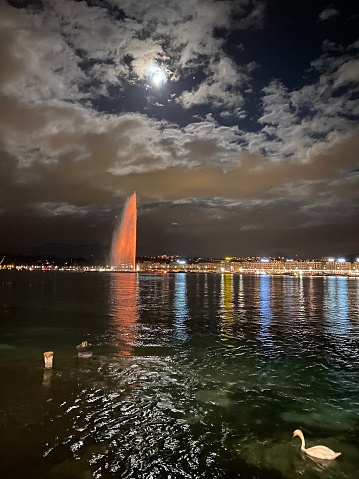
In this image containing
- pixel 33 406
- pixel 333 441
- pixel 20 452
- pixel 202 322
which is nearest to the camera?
pixel 20 452

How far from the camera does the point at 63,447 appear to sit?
1107 centimetres

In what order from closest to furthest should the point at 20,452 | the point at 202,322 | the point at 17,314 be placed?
the point at 20,452, the point at 202,322, the point at 17,314

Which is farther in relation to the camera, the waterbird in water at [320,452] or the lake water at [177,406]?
the waterbird in water at [320,452]

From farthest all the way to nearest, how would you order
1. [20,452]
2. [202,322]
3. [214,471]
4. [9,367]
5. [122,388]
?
1. [202,322]
2. [9,367]
3. [122,388]
4. [20,452]
5. [214,471]

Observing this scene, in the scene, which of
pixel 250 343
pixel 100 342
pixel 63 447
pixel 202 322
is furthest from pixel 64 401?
pixel 202 322

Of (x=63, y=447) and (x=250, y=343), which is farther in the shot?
(x=250, y=343)

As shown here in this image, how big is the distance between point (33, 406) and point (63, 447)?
145 inches

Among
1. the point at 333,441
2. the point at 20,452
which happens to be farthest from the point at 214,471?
the point at 20,452

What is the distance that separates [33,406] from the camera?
46.1ft

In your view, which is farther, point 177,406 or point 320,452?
point 177,406

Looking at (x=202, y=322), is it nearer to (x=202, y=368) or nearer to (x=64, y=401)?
(x=202, y=368)

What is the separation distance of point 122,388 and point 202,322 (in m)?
21.9

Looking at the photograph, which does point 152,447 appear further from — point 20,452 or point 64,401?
point 64,401

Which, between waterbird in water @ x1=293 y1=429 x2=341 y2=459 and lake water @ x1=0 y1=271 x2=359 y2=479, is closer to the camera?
lake water @ x1=0 y1=271 x2=359 y2=479
